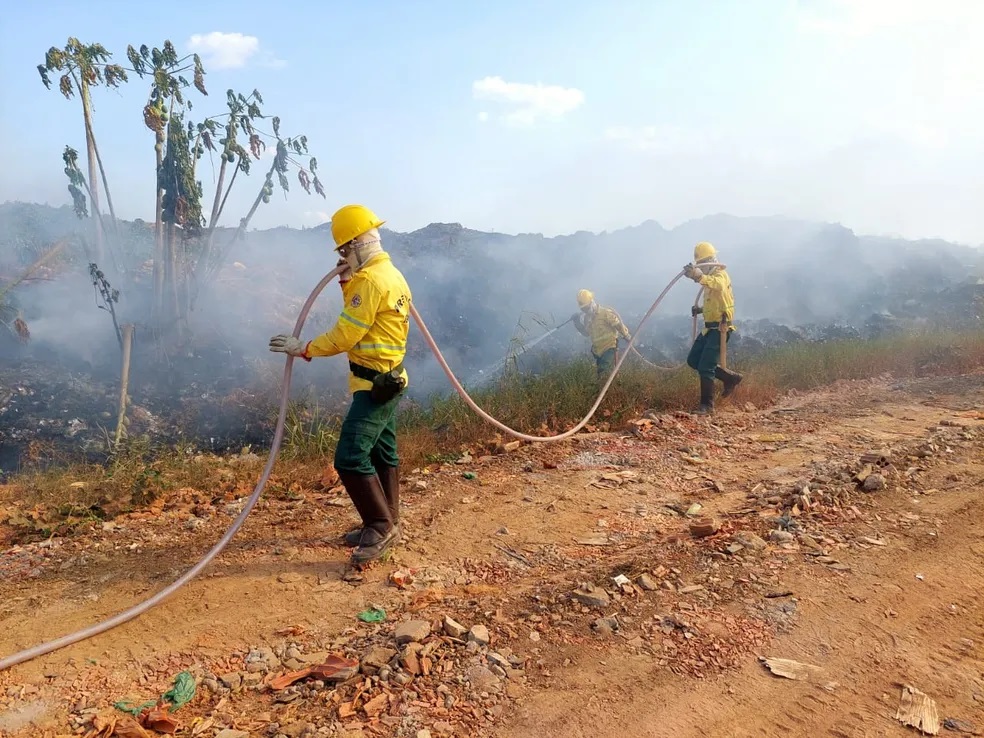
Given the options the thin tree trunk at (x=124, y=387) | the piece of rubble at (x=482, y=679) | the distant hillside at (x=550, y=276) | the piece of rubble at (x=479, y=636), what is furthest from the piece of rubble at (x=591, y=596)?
the distant hillside at (x=550, y=276)

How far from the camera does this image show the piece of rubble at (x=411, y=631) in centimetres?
276

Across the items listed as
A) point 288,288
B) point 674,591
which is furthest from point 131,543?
point 288,288

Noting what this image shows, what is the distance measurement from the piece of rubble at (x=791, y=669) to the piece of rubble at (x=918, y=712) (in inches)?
11.4

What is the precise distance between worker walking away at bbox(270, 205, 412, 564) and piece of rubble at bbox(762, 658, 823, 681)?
204cm

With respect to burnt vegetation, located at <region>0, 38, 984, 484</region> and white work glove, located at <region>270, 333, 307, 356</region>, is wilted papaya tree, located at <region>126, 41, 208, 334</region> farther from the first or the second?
white work glove, located at <region>270, 333, 307, 356</region>

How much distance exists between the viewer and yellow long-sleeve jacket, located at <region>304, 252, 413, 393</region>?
334 centimetres

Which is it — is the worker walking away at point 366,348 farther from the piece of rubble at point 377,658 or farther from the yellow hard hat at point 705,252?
the yellow hard hat at point 705,252

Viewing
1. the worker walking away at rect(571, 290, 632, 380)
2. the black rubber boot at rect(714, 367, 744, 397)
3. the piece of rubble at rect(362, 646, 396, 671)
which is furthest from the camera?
the worker walking away at rect(571, 290, 632, 380)

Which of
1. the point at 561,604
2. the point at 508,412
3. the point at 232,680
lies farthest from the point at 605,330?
the point at 232,680

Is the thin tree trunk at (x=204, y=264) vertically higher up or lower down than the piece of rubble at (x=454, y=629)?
higher up

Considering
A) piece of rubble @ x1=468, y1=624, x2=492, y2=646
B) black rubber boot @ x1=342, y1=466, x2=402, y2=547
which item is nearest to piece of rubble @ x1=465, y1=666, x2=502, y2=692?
piece of rubble @ x1=468, y1=624, x2=492, y2=646

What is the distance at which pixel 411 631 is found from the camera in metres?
2.78

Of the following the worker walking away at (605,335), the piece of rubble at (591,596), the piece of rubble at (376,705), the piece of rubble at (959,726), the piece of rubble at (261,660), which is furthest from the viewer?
the worker walking away at (605,335)

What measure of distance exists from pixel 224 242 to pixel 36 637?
33.8ft
